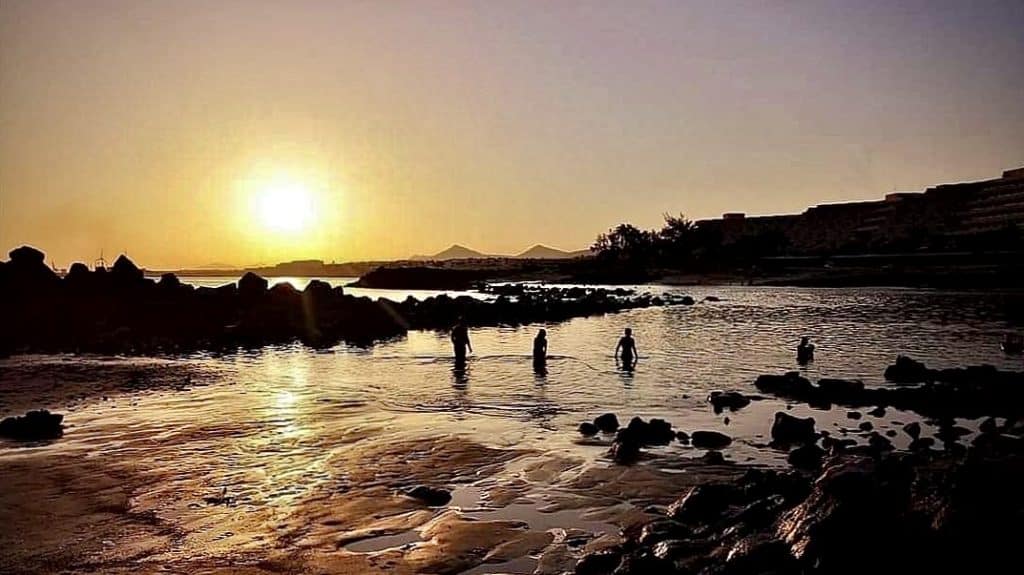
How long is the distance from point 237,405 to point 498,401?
29.3 feet

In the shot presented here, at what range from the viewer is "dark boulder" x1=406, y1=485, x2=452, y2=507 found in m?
14.9

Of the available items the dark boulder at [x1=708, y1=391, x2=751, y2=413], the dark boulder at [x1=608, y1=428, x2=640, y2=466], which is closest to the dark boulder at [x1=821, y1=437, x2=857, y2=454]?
the dark boulder at [x1=608, y1=428, x2=640, y2=466]

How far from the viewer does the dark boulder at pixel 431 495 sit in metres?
14.9

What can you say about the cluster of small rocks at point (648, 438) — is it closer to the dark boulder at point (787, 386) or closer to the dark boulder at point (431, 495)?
the dark boulder at point (431, 495)

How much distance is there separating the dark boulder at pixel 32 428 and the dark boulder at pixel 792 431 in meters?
19.1

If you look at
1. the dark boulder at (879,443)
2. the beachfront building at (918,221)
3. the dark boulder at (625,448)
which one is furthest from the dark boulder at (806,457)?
the beachfront building at (918,221)

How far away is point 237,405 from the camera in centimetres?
2689

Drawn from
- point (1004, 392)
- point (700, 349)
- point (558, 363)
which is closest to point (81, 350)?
point (558, 363)

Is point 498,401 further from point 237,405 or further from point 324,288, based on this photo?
point 324,288

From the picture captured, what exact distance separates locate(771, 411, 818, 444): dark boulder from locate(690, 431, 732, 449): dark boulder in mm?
1191

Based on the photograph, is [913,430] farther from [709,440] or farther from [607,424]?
[607,424]

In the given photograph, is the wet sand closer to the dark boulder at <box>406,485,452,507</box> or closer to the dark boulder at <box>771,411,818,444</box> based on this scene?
the dark boulder at <box>406,485,452,507</box>

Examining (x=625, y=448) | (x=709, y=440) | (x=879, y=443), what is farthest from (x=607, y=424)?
(x=879, y=443)

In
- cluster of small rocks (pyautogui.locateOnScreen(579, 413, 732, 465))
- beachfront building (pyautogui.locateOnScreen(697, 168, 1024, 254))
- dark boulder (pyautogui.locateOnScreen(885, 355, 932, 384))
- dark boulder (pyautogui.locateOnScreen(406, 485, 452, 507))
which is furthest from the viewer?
beachfront building (pyautogui.locateOnScreen(697, 168, 1024, 254))
